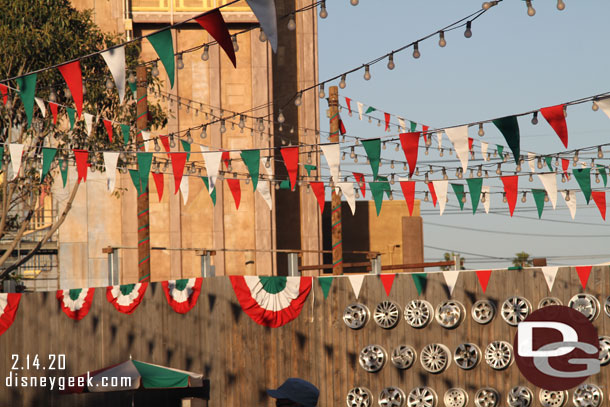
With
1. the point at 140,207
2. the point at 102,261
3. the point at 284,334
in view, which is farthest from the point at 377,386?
the point at 102,261

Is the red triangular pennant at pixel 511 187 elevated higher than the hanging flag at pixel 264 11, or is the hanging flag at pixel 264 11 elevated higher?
the hanging flag at pixel 264 11

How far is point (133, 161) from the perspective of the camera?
26281 mm

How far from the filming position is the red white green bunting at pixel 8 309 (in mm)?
19516

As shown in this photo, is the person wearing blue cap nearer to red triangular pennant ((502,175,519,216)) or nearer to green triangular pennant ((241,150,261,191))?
green triangular pennant ((241,150,261,191))

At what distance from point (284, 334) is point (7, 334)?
6.07 m

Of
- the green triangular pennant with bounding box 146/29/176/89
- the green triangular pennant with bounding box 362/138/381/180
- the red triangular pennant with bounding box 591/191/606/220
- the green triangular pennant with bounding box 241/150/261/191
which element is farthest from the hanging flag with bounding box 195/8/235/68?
the red triangular pennant with bounding box 591/191/606/220

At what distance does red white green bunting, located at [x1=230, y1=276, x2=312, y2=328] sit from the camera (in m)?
17.6

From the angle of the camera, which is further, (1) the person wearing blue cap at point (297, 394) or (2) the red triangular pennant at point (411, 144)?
(2) the red triangular pennant at point (411, 144)

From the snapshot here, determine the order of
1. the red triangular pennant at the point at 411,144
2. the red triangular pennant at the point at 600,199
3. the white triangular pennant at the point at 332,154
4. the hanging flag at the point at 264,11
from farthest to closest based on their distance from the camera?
the red triangular pennant at the point at 600,199
the white triangular pennant at the point at 332,154
the red triangular pennant at the point at 411,144
the hanging flag at the point at 264,11

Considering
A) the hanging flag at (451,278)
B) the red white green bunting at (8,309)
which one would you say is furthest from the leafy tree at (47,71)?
the hanging flag at (451,278)

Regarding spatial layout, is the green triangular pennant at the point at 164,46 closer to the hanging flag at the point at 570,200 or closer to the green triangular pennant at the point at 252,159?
the green triangular pennant at the point at 252,159

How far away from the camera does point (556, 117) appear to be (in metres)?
12.3
